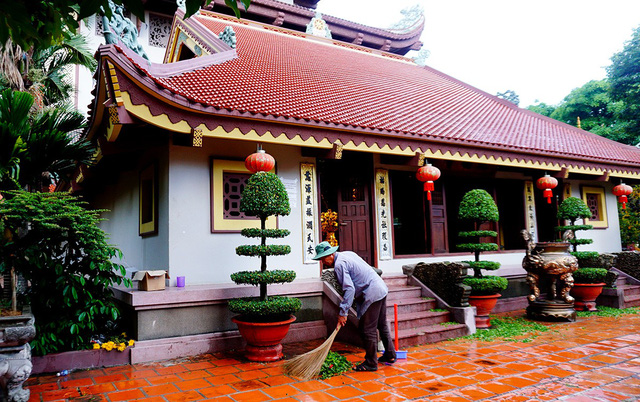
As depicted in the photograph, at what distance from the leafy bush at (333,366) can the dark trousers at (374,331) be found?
0.24m

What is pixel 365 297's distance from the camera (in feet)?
17.1

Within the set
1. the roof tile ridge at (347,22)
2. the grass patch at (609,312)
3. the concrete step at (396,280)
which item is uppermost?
the roof tile ridge at (347,22)

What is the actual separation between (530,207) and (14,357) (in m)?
10.4

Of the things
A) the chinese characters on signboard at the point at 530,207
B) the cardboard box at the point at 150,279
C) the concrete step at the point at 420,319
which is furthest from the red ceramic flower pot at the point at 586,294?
the cardboard box at the point at 150,279

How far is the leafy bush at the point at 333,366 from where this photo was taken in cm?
486

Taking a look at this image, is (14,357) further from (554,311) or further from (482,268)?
(554,311)

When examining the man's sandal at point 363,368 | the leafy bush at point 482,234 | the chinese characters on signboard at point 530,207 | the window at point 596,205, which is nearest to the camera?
the man's sandal at point 363,368

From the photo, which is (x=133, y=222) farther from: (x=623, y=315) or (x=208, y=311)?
(x=623, y=315)

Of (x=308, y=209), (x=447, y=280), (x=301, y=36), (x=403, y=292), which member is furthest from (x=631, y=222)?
(x=308, y=209)

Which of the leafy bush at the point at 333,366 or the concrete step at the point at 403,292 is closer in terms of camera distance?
the leafy bush at the point at 333,366

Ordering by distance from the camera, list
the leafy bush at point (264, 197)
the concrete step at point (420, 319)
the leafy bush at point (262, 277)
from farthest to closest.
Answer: the concrete step at point (420, 319) → the leafy bush at point (264, 197) → the leafy bush at point (262, 277)

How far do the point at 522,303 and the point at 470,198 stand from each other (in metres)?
3.11

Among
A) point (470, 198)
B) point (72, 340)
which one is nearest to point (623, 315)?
point (470, 198)

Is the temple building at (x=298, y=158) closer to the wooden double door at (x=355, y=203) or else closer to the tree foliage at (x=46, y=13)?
the wooden double door at (x=355, y=203)
